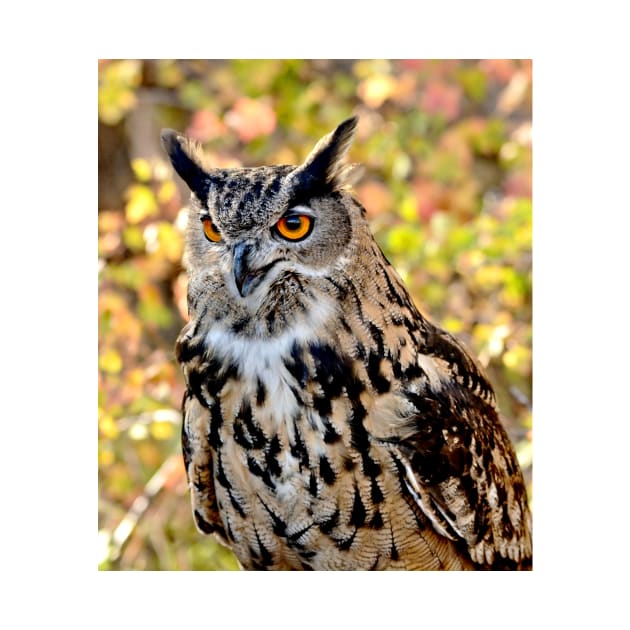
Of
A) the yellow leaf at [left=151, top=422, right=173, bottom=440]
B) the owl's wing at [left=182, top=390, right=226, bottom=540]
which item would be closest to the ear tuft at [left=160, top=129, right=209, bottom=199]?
the owl's wing at [left=182, top=390, right=226, bottom=540]

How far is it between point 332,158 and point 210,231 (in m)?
0.35

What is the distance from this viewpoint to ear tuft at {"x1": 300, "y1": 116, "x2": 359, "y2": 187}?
7.02ft

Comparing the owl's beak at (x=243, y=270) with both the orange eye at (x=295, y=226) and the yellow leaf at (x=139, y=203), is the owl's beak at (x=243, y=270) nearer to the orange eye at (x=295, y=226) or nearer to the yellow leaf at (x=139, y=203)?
the orange eye at (x=295, y=226)

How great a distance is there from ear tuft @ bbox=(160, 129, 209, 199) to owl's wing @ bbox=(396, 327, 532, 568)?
2.36 ft

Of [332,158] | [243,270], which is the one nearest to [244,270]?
[243,270]

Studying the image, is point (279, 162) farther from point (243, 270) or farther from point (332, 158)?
point (243, 270)

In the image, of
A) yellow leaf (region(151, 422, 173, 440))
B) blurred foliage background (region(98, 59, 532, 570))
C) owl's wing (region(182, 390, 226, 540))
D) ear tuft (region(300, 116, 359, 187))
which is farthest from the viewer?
yellow leaf (region(151, 422, 173, 440))

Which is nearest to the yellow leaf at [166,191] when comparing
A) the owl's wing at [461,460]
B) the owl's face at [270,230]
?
the owl's face at [270,230]

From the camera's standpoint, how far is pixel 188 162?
7.45ft

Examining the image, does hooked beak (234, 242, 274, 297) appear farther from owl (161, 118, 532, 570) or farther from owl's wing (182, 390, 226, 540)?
owl's wing (182, 390, 226, 540)

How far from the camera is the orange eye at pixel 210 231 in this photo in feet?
6.90
